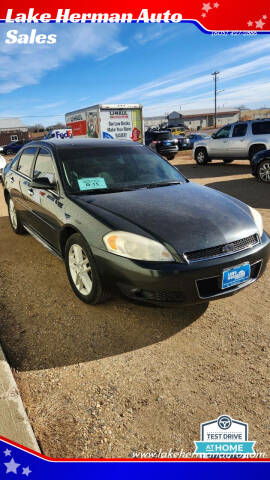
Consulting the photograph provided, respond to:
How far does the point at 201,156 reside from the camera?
47.0ft

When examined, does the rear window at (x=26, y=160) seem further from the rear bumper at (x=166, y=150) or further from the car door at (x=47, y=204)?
the rear bumper at (x=166, y=150)

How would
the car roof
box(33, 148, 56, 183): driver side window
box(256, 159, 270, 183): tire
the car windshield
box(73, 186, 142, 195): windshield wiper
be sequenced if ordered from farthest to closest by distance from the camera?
box(256, 159, 270, 183): tire < the car roof < box(33, 148, 56, 183): driver side window < the car windshield < box(73, 186, 142, 195): windshield wiper

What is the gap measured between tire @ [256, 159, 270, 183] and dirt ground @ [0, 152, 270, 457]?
6.64 m

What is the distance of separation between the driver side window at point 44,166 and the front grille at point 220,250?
Result: 1.77m

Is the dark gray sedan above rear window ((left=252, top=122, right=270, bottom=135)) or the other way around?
the other way around

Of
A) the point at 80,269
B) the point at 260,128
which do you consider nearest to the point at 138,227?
the point at 80,269

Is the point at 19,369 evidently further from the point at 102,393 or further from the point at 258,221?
the point at 258,221

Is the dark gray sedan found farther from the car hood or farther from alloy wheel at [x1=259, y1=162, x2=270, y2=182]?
alloy wheel at [x1=259, y1=162, x2=270, y2=182]

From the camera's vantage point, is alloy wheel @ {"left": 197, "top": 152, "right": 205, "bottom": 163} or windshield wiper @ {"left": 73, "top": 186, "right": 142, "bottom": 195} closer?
windshield wiper @ {"left": 73, "top": 186, "right": 142, "bottom": 195}

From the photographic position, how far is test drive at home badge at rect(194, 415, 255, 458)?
179 cm

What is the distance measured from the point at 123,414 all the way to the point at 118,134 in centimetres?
1424

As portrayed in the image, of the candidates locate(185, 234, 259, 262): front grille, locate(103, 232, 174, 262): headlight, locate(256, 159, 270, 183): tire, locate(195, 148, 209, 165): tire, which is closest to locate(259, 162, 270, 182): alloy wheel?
locate(256, 159, 270, 183): tire

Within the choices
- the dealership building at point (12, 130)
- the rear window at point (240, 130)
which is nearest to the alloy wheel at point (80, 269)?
the rear window at point (240, 130)

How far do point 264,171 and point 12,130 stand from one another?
51.7 meters
